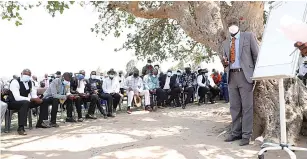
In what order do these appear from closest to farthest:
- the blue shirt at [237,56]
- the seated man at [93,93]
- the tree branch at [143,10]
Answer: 1. the blue shirt at [237,56]
2. the tree branch at [143,10]
3. the seated man at [93,93]

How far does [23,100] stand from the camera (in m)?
6.96

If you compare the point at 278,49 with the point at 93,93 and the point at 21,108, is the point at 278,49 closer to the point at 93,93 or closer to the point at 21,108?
the point at 21,108

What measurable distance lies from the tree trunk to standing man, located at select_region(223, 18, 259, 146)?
0.38 m

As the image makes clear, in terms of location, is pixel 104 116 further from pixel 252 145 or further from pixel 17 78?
pixel 252 145

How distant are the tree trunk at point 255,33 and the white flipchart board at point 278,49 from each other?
1586 mm

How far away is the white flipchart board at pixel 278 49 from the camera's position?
327 cm

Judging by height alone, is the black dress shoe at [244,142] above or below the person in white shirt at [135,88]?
below

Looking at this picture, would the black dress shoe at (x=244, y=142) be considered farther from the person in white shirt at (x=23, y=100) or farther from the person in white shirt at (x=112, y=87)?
the person in white shirt at (x=112, y=87)

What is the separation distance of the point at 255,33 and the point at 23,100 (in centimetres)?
512

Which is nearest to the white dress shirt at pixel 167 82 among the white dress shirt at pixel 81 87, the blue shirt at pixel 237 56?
the white dress shirt at pixel 81 87

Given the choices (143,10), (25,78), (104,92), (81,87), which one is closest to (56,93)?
(25,78)

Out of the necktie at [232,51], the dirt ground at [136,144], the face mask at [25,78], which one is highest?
the necktie at [232,51]

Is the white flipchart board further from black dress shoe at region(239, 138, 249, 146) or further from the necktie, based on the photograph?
black dress shoe at region(239, 138, 249, 146)

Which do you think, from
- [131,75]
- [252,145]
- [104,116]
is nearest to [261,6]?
[252,145]
